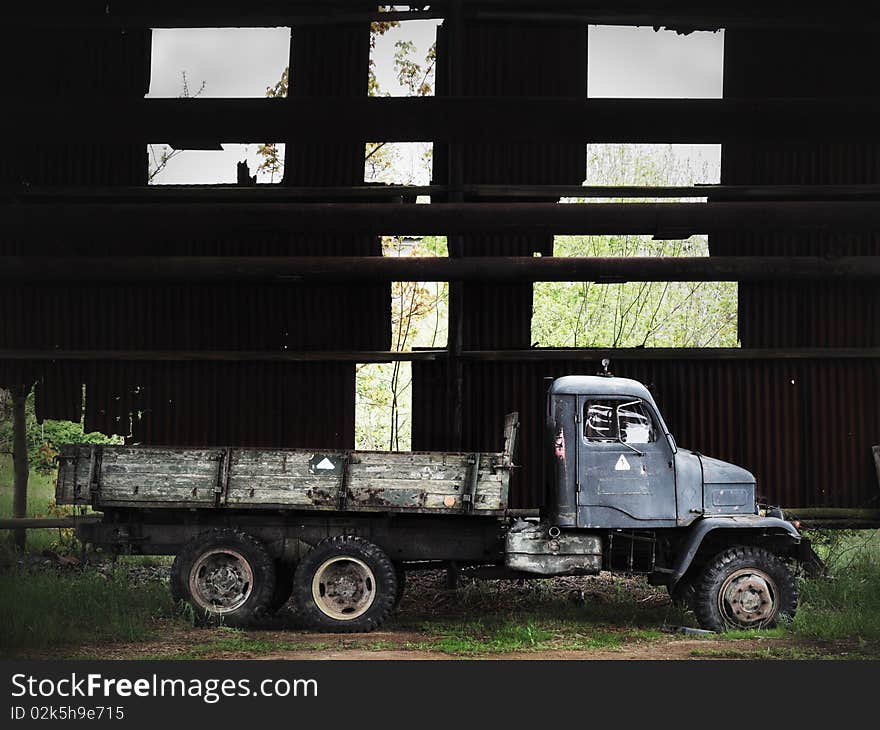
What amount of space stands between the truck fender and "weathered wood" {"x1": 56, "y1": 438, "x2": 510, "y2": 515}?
193 cm

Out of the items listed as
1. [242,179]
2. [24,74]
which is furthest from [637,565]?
[24,74]

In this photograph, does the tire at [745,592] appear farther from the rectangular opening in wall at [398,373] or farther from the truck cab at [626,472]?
the rectangular opening in wall at [398,373]

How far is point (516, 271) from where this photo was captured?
11617 mm

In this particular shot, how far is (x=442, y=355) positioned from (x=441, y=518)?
10.2 feet

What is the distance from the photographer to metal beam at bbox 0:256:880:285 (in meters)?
11.6

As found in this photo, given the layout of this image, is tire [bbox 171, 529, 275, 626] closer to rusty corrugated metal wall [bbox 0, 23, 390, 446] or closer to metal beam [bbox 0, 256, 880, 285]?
rusty corrugated metal wall [bbox 0, 23, 390, 446]

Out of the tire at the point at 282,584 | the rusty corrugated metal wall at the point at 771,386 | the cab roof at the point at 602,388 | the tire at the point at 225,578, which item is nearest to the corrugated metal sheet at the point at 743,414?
the rusty corrugated metal wall at the point at 771,386

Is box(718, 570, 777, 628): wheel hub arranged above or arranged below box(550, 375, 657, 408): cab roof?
below

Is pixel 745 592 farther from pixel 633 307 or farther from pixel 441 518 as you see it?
pixel 633 307

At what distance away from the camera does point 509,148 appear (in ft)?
40.7

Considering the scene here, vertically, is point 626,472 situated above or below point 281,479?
above

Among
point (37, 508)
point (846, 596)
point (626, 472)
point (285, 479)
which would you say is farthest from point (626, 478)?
point (37, 508)

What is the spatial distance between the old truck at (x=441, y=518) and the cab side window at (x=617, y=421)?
0.01 m

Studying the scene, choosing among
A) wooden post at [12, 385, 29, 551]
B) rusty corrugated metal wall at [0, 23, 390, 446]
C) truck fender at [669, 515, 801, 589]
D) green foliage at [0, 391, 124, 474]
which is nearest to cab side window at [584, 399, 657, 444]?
truck fender at [669, 515, 801, 589]
